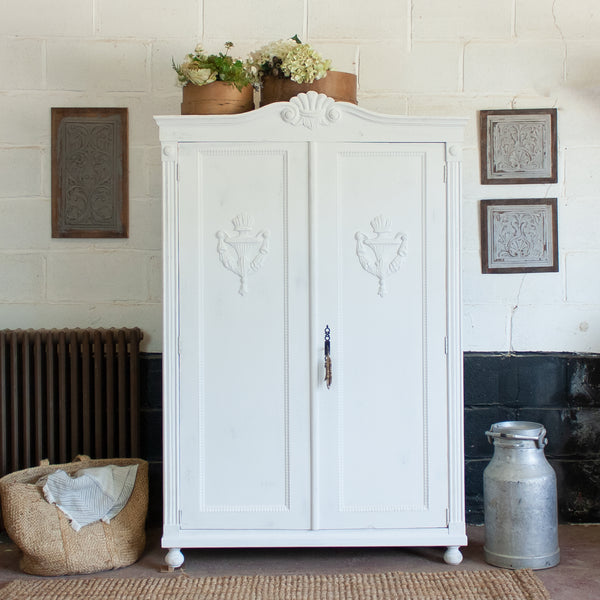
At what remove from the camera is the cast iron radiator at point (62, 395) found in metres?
3.51

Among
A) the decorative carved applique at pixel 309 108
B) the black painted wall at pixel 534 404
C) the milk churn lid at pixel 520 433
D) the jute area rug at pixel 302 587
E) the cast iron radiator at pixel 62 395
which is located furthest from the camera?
the black painted wall at pixel 534 404

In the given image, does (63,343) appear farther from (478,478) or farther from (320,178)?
(478,478)

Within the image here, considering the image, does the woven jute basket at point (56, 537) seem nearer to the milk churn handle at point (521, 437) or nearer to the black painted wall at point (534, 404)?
the black painted wall at point (534, 404)

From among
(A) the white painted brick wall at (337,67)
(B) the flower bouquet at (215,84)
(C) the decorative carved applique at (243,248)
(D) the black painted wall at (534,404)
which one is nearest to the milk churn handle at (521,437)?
(D) the black painted wall at (534,404)

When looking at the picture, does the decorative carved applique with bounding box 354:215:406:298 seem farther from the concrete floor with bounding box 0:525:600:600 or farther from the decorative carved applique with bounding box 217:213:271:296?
the concrete floor with bounding box 0:525:600:600

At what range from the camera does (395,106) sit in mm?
3676

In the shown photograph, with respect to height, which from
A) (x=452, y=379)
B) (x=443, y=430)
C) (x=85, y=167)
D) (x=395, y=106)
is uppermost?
(x=395, y=106)

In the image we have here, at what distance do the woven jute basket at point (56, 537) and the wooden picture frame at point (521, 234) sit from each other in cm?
209

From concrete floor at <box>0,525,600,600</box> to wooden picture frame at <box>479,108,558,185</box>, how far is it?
1725mm

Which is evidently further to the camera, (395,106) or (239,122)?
(395,106)

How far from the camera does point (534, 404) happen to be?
366cm

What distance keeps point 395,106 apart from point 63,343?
1.94 metres

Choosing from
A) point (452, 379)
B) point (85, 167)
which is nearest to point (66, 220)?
point (85, 167)

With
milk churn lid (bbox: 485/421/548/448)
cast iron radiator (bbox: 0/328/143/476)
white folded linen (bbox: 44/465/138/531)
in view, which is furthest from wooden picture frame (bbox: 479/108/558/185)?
white folded linen (bbox: 44/465/138/531)
